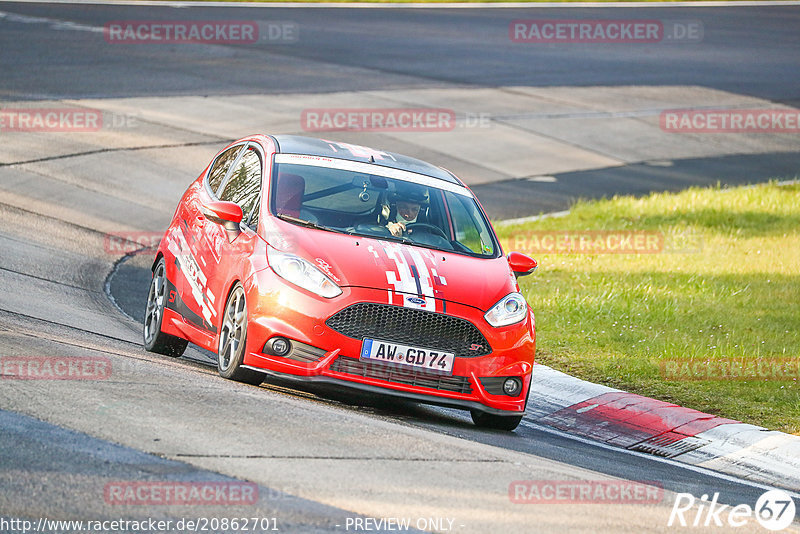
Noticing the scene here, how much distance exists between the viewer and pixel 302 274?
7965 millimetres

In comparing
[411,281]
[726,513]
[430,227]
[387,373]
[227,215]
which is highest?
[227,215]

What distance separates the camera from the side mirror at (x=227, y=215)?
8.69 metres

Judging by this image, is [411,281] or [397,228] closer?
[411,281]

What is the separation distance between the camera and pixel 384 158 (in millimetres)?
9836

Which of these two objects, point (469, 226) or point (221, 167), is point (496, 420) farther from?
point (221, 167)

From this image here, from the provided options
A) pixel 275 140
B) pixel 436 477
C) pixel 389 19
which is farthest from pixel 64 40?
pixel 436 477

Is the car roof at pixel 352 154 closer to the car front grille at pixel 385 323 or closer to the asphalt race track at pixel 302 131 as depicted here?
the asphalt race track at pixel 302 131

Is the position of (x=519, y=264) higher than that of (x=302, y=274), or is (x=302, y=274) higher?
(x=302, y=274)

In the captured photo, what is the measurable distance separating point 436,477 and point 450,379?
1789 mm

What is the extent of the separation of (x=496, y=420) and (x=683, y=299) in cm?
542

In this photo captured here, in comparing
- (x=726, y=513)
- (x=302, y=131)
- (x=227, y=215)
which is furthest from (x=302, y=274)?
(x=302, y=131)

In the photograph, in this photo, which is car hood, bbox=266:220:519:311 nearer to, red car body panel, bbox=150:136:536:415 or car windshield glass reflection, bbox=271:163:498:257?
red car body panel, bbox=150:136:536:415

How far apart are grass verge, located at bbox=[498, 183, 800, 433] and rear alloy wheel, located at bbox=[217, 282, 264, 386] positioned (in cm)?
339

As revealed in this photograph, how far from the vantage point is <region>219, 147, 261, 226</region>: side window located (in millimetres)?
8906
